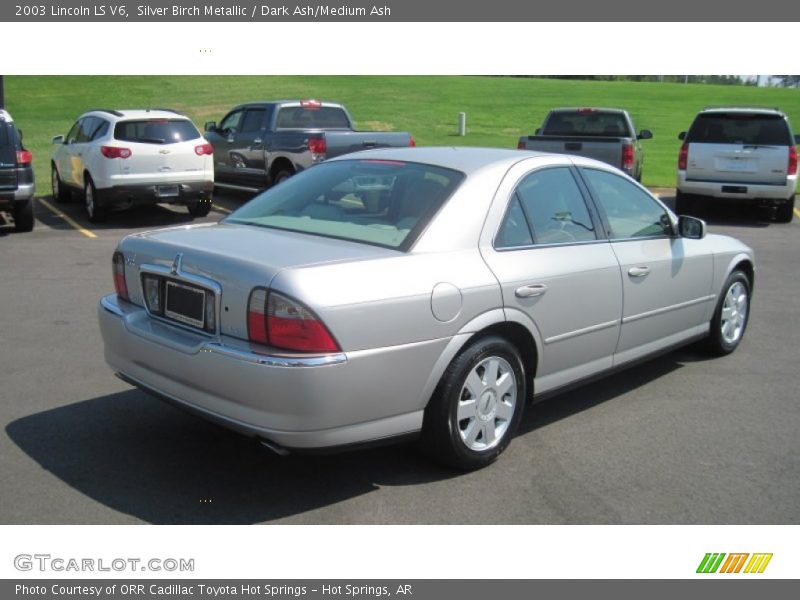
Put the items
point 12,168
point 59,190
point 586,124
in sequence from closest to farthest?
point 12,168 < point 59,190 < point 586,124

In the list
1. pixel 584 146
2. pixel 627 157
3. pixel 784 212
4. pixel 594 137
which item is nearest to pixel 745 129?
pixel 784 212

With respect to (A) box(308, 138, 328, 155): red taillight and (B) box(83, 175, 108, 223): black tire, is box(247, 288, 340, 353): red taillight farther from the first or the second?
(B) box(83, 175, 108, 223): black tire

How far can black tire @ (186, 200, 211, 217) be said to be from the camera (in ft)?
48.4

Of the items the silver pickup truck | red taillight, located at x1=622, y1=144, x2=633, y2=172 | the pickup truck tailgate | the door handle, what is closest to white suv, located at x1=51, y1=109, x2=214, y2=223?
the silver pickup truck

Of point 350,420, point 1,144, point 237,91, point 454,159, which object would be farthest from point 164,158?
point 237,91

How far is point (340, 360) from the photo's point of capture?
3.81 m

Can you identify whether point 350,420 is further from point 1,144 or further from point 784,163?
point 784,163

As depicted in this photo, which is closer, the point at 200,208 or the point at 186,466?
the point at 186,466

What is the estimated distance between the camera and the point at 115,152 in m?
13.4

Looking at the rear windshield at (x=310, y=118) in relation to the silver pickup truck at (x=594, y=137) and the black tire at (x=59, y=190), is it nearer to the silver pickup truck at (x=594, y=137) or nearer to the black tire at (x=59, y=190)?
the silver pickup truck at (x=594, y=137)

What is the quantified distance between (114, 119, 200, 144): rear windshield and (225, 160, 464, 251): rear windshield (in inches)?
356

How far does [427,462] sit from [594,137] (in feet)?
36.0

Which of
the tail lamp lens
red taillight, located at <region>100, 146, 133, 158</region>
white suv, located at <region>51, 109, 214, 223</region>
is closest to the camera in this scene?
the tail lamp lens

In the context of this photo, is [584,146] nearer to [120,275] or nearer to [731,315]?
[731,315]
